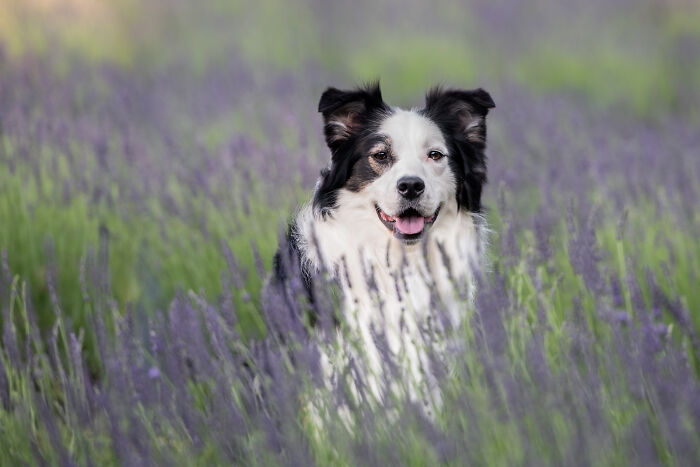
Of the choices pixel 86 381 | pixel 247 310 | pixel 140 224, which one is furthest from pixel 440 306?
pixel 140 224

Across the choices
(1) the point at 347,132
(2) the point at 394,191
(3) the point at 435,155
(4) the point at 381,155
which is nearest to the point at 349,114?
(1) the point at 347,132

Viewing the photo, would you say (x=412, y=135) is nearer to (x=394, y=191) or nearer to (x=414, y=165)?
(x=414, y=165)

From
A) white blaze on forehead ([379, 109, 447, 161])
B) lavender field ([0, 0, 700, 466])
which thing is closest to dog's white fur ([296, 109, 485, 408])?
white blaze on forehead ([379, 109, 447, 161])

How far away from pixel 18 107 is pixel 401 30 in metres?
5.80

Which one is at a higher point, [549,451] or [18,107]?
[18,107]

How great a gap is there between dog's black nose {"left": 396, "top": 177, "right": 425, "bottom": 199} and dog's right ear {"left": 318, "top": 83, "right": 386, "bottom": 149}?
1.40ft

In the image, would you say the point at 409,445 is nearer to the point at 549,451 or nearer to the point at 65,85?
the point at 549,451

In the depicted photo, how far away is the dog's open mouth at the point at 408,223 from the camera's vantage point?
9.14 ft

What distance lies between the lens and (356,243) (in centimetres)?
292

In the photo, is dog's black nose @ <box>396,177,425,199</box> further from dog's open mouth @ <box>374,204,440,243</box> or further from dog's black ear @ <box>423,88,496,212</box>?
dog's black ear @ <box>423,88,496,212</box>

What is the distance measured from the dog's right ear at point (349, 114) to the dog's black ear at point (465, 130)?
0.68ft

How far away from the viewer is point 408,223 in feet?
9.24

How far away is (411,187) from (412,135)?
1.02 ft

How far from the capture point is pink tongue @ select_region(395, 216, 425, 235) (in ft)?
9.18
